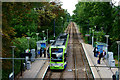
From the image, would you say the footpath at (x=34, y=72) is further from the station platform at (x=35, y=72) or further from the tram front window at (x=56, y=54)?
the tram front window at (x=56, y=54)

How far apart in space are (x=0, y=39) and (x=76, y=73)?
9542 mm

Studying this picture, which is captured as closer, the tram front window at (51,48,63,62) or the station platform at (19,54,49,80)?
the station platform at (19,54,49,80)

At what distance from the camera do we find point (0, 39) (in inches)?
456

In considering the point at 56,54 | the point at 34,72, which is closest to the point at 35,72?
the point at 34,72

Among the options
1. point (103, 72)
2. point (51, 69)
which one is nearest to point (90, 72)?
point (103, 72)

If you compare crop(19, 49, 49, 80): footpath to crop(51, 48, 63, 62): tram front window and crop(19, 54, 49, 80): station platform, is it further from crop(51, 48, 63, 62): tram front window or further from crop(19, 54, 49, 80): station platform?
crop(51, 48, 63, 62): tram front window

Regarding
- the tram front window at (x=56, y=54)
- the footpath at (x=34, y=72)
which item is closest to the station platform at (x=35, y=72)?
the footpath at (x=34, y=72)

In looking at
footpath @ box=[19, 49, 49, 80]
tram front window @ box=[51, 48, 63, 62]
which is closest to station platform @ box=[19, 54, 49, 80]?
footpath @ box=[19, 49, 49, 80]

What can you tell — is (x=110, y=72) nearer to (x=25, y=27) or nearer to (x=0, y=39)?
(x=0, y=39)

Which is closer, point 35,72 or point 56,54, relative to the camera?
point 35,72

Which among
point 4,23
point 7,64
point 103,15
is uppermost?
point 103,15

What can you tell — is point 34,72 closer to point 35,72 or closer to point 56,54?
point 35,72

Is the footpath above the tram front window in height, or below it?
below

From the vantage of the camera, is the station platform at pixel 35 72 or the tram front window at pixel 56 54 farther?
the tram front window at pixel 56 54
